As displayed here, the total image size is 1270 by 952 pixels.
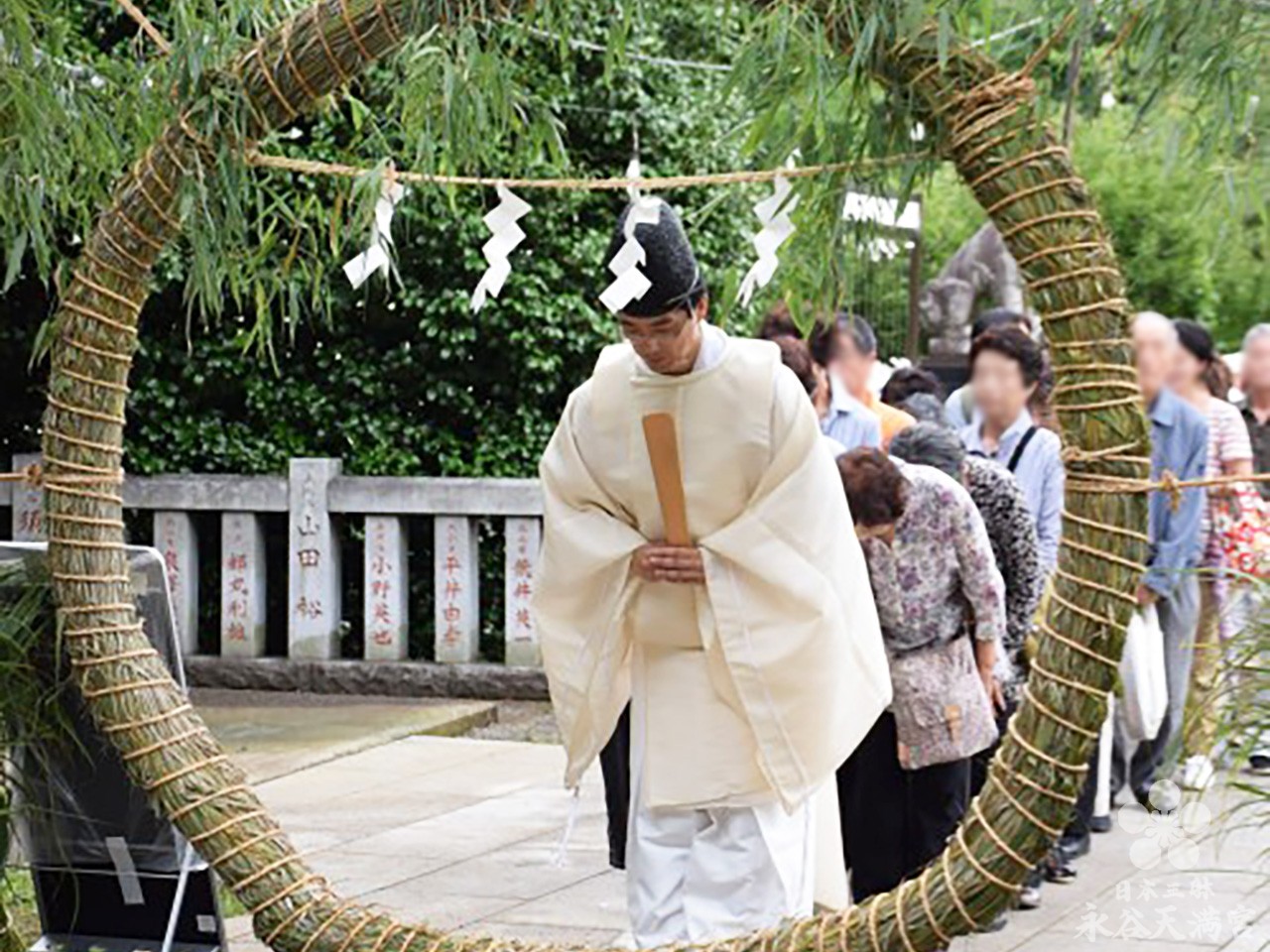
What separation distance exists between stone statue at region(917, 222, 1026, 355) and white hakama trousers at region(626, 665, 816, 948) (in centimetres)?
1324

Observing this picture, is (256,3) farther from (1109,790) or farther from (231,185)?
(1109,790)

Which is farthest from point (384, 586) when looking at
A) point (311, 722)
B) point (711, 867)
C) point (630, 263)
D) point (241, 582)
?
point (630, 263)

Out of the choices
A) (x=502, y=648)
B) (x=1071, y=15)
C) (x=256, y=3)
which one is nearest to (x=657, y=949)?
(x=1071, y=15)

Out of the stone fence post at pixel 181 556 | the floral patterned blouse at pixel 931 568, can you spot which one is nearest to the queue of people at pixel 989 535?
the floral patterned blouse at pixel 931 568

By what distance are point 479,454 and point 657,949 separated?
7.96 metres

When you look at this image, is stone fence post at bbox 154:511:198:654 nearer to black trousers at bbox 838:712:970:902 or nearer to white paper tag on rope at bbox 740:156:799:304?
black trousers at bbox 838:712:970:902

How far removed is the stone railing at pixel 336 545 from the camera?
1276 centimetres

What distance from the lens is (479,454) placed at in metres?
13.2

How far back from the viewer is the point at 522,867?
28.8 ft

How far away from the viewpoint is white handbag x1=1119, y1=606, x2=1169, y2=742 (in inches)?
344

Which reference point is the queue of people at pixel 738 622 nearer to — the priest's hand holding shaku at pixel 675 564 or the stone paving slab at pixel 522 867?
the priest's hand holding shaku at pixel 675 564

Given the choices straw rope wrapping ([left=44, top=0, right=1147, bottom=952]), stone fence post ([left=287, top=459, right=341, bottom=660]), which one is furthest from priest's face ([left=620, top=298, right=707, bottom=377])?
stone fence post ([left=287, top=459, right=341, bottom=660])

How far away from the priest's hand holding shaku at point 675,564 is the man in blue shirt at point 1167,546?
2953mm

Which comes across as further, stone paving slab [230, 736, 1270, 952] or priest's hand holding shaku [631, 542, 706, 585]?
stone paving slab [230, 736, 1270, 952]
